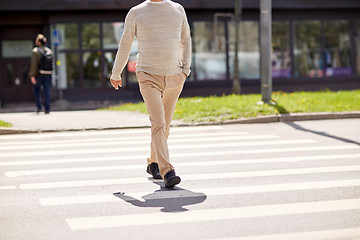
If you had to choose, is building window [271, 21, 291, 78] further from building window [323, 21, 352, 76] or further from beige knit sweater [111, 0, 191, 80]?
beige knit sweater [111, 0, 191, 80]

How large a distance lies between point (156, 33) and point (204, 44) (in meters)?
19.5

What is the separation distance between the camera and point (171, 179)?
20.6ft

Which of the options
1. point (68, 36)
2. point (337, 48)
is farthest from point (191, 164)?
point (337, 48)

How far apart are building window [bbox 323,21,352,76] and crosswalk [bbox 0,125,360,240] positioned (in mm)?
17709

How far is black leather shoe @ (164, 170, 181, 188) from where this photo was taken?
20.6 ft

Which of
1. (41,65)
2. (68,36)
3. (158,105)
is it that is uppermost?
(68,36)

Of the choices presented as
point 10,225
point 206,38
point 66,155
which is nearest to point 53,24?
point 206,38

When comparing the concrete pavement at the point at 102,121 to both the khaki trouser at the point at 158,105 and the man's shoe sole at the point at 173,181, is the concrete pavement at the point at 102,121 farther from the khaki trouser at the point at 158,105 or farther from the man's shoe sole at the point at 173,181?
the man's shoe sole at the point at 173,181

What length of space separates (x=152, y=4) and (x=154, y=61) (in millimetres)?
566

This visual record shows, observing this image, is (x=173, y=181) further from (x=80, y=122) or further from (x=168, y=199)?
(x=80, y=122)

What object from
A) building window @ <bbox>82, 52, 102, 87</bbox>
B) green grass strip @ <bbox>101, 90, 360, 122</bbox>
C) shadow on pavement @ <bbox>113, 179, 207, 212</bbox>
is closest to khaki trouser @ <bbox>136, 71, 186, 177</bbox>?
shadow on pavement @ <bbox>113, 179, 207, 212</bbox>

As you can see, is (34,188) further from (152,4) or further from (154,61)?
(152,4)

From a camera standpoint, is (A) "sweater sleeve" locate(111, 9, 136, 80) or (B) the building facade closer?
(A) "sweater sleeve" locate(111, 9, 136, 80)

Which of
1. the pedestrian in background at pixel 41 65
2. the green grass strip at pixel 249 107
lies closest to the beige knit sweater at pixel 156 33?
the green grass strip at pixel 249 107
